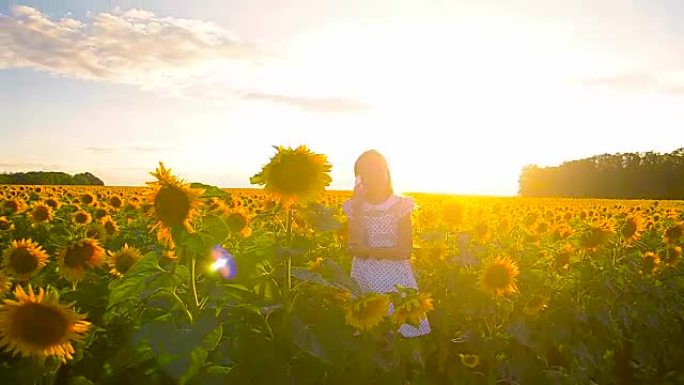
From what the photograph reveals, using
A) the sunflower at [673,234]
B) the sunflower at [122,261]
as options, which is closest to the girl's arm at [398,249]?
the sunflower at [122,261]

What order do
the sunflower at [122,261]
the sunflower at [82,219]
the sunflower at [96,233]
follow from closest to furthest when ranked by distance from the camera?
the sunflower at [122,261]
the sunflower at [96,233]
the sunflower at [82,219]

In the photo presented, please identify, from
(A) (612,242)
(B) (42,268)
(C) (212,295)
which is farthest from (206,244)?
(A) (612,242)

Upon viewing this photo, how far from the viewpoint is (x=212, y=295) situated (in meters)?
2.63

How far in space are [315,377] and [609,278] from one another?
5533mm

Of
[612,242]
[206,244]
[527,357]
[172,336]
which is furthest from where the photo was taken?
[612,242]

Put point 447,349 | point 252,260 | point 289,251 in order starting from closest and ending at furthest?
1. point 289,251
2. point 252,260
3. point 447,349

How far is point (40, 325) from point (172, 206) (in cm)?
67

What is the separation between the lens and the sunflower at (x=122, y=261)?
4527mm

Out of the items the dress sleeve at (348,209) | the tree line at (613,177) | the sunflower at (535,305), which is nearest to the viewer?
the dress sleeve at (348,209)

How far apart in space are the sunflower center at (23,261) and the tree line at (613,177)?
60.0m

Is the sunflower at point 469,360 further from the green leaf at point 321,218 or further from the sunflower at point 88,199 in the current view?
the sunflower at point 88,199

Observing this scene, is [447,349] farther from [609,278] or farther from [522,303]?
[609,278]

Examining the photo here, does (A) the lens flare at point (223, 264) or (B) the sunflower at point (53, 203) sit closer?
(A) the lens flare at point (223, 264)

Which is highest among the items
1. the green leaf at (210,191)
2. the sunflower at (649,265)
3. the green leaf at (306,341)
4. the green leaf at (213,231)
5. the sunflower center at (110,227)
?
the green leaf at (210,191)
